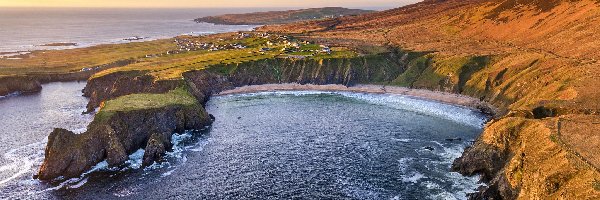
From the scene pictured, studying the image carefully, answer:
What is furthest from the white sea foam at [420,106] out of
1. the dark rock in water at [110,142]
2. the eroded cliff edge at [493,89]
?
the dark rock in water at [110,142]

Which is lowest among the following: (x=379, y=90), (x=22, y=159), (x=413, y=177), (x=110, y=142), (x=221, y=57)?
(x=379, y=90)

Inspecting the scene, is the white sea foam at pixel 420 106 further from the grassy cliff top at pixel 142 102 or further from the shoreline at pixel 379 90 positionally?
the grassy cliff top at pixel 142 102

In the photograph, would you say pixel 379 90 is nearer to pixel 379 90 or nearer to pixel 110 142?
pixel 379 90

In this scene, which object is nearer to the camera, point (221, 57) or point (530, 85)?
point (530, 85)

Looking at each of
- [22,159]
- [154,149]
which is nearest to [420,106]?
[154,149]

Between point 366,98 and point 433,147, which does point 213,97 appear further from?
point 433,147

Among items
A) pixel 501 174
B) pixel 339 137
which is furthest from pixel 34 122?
pixel 501 174
